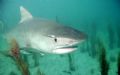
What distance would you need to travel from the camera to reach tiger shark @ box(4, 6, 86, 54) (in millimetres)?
2436

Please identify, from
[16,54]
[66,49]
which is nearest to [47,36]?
[66,49]

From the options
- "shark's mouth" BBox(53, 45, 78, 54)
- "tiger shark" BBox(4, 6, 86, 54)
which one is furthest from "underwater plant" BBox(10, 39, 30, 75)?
"shark's mouth" BBox(53, 45, 78, 54)

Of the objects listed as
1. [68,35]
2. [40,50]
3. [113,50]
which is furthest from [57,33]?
[113,50]

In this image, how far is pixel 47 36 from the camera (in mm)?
2740

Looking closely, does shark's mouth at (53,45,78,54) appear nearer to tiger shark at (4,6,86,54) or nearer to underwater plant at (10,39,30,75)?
tiger shark at (4,6,86,54)

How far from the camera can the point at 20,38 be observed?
334 cm

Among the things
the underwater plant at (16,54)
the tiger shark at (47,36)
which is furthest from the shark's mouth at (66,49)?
the underwater plant at (16,54)

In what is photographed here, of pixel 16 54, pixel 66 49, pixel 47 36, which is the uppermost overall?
pixel 47 36

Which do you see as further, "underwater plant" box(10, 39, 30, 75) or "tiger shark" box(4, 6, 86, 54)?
"underwater plant" box(10, 39, 30, 75)

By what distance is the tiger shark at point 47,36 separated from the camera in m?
2.44

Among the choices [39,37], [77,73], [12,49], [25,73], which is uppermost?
[39,37]

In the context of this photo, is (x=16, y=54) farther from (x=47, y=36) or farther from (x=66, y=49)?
(x=66, y=49)

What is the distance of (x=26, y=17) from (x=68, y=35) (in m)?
1.42

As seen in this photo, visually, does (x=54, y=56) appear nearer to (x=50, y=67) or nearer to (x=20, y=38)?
(x=50, y=67)
